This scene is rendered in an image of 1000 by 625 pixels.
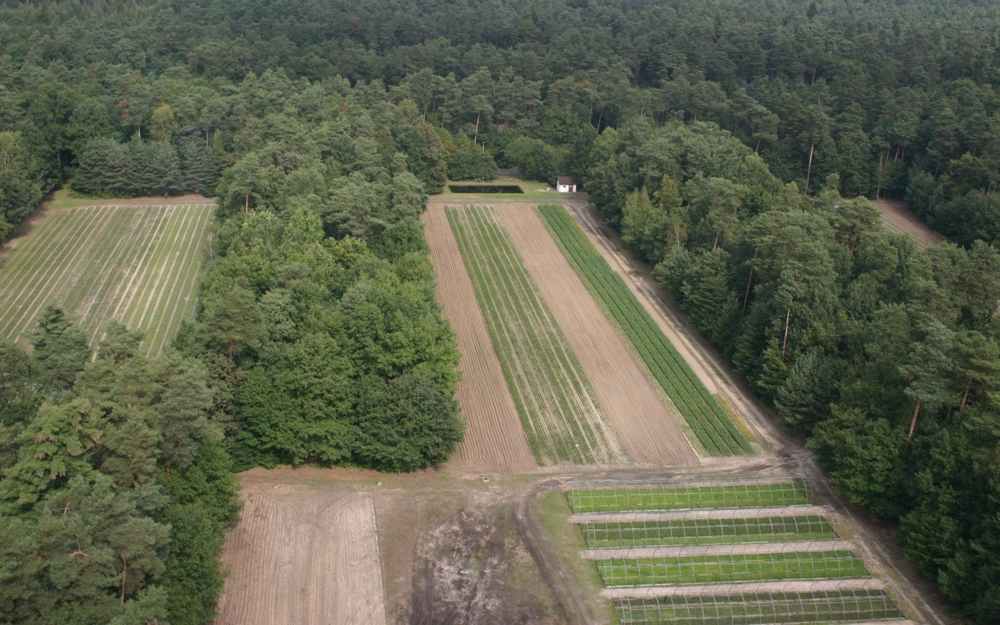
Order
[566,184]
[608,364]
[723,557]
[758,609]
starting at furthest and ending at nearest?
1. [566,184]
2. [608,364]
3. [723,557]
4. [758,609]

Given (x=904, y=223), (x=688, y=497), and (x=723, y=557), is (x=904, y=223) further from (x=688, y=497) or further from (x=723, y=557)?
(x=723, y=557)

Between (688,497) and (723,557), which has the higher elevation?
(723,557)

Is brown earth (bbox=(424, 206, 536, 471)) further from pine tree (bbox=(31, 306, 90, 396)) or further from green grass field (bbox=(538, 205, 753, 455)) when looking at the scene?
pine tree (bbox=(31, 306, 90, 396))

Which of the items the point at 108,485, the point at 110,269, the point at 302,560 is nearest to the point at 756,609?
the point at 302,560

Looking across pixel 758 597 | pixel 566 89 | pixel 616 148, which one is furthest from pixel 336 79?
pixel 758 597

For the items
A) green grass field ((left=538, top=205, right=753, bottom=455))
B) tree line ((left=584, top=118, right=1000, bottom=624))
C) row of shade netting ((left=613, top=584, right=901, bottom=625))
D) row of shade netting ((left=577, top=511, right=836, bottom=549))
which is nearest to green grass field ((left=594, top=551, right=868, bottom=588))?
row of shade netting ((left=613, top=584, right=901, bottom=625))

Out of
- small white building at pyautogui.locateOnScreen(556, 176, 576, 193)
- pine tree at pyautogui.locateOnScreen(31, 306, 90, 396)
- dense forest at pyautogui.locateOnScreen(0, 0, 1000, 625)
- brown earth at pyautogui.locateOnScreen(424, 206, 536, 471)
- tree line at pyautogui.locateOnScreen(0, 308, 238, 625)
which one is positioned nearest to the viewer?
tree line at pyautogui.locateOnScreen(0, 308, 238, 625)

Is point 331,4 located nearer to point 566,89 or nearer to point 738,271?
point 566,89

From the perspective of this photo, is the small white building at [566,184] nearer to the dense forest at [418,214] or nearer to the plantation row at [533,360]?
the dense forest at [418,214]
